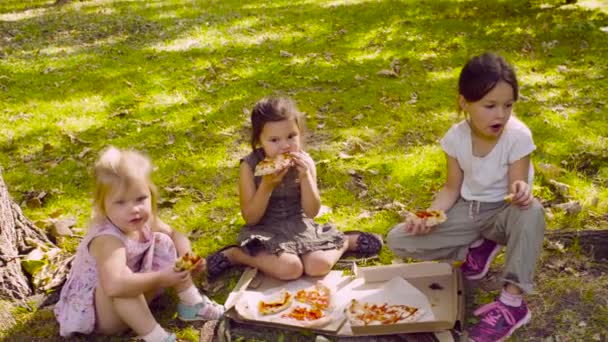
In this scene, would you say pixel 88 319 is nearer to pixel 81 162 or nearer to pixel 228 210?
pixel 228 210

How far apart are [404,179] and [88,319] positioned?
8.61 ft

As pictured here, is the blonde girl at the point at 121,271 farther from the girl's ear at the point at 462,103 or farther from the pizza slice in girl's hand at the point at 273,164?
the girl's ear at the point at 462,103

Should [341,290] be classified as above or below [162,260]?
below

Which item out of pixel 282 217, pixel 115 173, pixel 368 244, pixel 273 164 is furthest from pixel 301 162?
pixel 115 173

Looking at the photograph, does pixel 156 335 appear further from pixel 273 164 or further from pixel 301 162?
pixel 301 162

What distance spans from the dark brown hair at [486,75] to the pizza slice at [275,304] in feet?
4.91

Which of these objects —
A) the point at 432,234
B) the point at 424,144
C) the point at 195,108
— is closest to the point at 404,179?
the point at 424,144


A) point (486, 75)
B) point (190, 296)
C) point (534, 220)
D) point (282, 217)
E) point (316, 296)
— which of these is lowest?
point (316, 296)

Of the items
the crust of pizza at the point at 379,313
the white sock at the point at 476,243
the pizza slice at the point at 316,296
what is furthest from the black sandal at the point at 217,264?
the white sock at the point at 476,243

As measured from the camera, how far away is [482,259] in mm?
3471

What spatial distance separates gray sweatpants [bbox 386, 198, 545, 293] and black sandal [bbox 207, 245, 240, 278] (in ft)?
3.44

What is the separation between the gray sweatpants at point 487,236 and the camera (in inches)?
115

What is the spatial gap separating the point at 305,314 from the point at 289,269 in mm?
421

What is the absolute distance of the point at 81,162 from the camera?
5.23 metres
